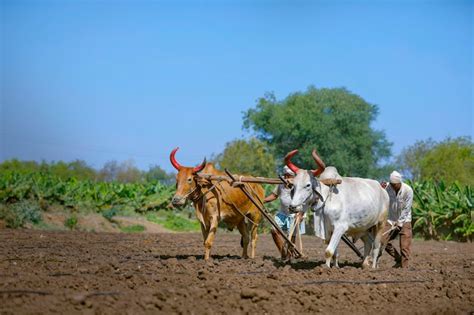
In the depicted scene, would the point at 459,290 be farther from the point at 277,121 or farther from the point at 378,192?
the point at 277,121

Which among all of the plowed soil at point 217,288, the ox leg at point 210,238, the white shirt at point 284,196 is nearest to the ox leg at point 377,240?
the plowed soil at point 217,288

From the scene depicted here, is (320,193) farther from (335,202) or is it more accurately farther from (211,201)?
(211,201)

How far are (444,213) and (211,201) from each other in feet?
47.0

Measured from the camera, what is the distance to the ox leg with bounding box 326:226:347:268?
10445mm

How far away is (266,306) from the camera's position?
8031mm

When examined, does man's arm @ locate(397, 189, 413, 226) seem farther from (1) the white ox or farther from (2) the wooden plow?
(2) the wooden plow

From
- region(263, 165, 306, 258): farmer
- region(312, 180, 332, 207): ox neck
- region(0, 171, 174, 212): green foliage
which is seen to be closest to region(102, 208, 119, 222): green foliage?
region(0, 171, 174, 212): green foliage

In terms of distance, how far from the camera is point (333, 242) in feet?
34.6

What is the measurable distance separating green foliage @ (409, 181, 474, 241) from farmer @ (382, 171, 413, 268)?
40.3 feet

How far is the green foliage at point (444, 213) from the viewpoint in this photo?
23922mm

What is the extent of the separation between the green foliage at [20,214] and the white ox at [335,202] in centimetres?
1485

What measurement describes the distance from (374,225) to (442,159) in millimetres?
31223

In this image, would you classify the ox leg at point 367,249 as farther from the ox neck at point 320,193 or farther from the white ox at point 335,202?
the ox neck at point 320,193

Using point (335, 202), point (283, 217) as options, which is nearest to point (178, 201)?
point (283, 217)
